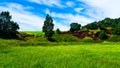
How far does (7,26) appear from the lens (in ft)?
412

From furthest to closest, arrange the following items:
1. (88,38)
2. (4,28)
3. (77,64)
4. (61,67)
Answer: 1. (88,38)
2. (4,28)
3. (77,64)
4. (61,67)

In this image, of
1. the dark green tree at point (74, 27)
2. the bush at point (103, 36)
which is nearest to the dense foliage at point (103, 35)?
the bush at point (103, 36)

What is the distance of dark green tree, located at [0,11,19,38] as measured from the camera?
124 m

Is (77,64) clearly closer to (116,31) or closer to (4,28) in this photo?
(4,28)

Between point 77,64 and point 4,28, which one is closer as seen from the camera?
point 77,64


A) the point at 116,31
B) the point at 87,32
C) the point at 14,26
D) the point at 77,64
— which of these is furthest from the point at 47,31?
the point at 77,64

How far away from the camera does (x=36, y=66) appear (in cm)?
2483

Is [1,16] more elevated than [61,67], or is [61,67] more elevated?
[1,16]

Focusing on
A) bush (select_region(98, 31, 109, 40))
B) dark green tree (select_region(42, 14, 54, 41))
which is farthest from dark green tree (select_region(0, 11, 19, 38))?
bush (select_region(98, 31, 109, 40))

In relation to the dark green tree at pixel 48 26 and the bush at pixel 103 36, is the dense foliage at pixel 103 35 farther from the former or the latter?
the dark green tree at pixel 48 26

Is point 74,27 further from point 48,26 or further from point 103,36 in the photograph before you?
point 48,26

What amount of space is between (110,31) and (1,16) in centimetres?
6106

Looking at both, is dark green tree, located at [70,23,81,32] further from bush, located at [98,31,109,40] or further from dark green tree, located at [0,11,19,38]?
dark green tree, located at [0,11,19,38]

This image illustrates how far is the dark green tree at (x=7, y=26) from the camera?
12382cm
